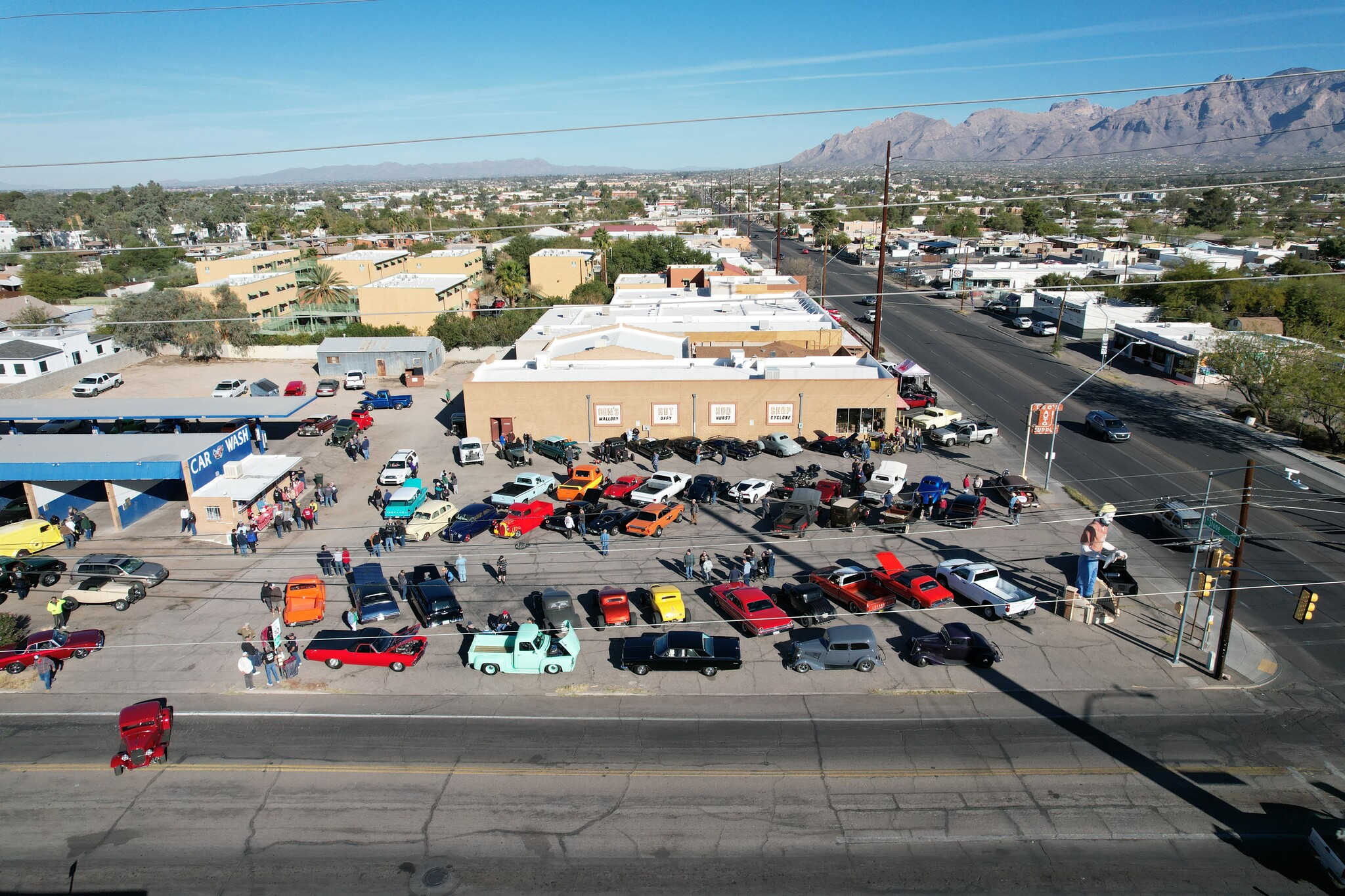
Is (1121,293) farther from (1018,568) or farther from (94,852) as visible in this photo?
(94,852)

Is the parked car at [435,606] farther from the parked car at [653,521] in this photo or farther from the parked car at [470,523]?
the parked car at [653,521]

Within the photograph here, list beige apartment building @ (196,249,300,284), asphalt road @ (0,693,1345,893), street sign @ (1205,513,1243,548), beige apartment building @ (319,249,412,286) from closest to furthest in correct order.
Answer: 1. asphalt road @ (0,693,1345,893)
2. street sign @ (1205,513,1243,548)
3. beige apartment building @ (196,249,300,284)
4. beige apartment building @ (319,249,412,286)

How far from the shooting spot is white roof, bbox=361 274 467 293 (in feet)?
197

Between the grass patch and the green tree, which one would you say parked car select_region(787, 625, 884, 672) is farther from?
the green tree

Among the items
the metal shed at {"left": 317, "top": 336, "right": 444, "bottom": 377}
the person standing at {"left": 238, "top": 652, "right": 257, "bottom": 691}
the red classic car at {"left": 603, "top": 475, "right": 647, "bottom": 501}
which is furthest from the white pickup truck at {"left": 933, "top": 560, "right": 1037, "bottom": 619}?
the metal shed at {"left": 317, "top": 336, "right": 444, "bottom": 377}

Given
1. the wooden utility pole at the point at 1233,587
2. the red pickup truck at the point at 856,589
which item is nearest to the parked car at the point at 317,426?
the red pickup truck at the point at 856,589

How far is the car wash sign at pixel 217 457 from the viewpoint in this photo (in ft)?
91.0

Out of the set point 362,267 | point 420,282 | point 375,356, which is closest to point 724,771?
point 375,356

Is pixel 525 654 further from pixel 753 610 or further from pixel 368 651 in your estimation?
pixel 753 610

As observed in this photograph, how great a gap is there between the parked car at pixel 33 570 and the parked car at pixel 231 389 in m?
22.1

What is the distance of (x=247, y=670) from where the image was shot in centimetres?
1822

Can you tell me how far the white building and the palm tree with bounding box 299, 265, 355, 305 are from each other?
574 inches

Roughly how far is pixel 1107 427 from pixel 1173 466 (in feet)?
12.8

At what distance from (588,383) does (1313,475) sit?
103 ft
